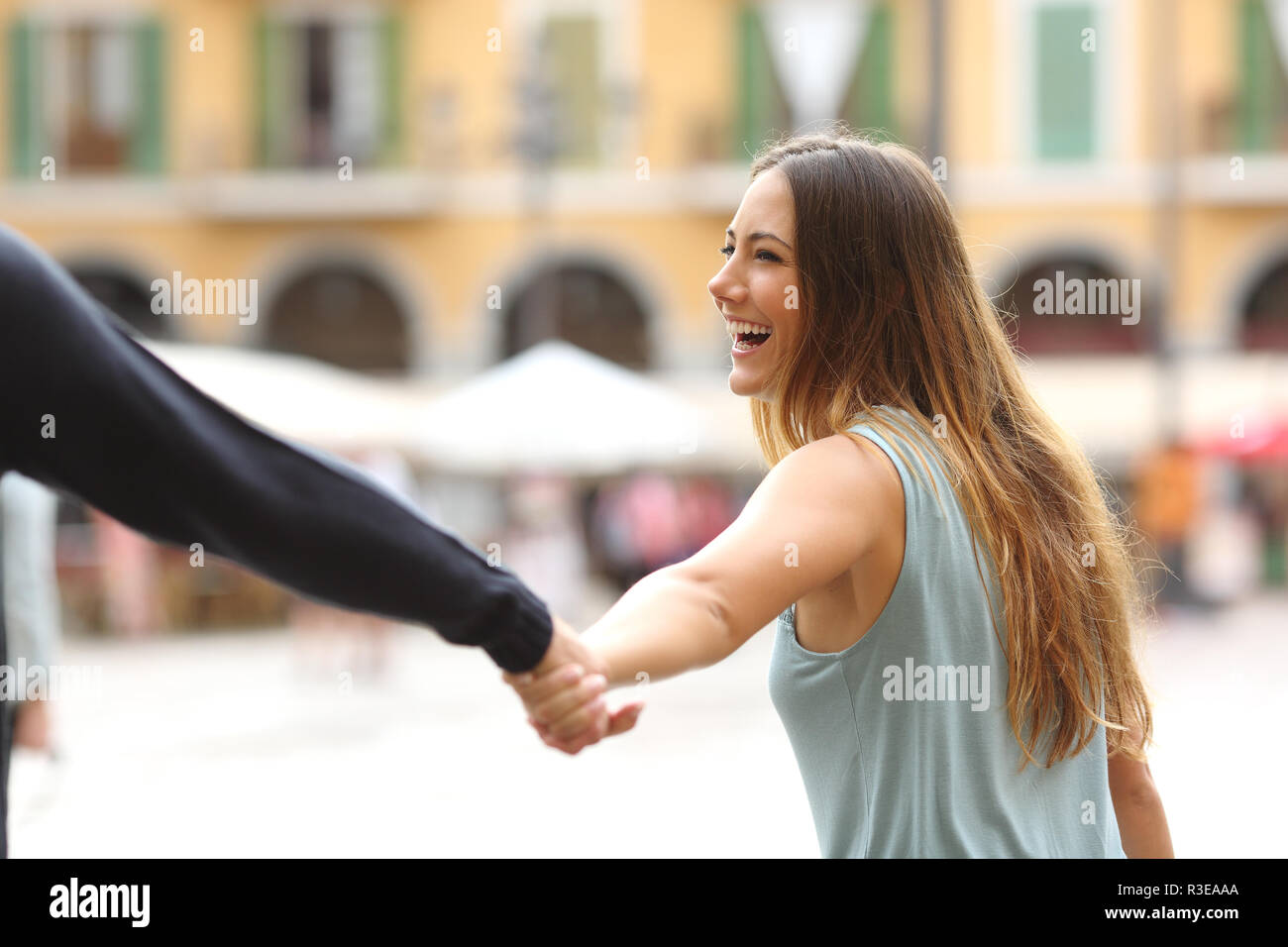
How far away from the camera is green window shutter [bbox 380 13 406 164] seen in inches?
848

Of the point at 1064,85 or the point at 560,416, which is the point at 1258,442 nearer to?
the point at 1064,85

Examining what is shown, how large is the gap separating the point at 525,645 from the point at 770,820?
488 cm

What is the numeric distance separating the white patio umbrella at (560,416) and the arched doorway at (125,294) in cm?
889

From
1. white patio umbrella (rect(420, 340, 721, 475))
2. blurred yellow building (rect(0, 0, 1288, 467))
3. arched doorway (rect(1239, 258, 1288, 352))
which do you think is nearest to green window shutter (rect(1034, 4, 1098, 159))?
blurred yellow building (rect(0, 0, 1288, 467))

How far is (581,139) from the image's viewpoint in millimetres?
21484

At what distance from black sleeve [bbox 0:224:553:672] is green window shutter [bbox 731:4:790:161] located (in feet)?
66.5

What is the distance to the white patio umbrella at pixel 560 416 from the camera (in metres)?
13.8

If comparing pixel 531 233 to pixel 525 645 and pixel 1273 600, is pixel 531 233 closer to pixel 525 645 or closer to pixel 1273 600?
pixel 1273 600

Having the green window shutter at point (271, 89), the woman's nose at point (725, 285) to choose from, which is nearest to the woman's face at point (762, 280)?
the woman's nose at point (725, 285)

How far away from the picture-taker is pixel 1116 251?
21359mm

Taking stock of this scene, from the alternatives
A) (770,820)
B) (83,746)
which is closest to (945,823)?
(770,820)

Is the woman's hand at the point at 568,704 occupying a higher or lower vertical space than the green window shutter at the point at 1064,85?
lower

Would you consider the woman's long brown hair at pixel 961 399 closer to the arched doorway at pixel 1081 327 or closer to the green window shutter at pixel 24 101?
the arched doorway at pixel 1081 327
